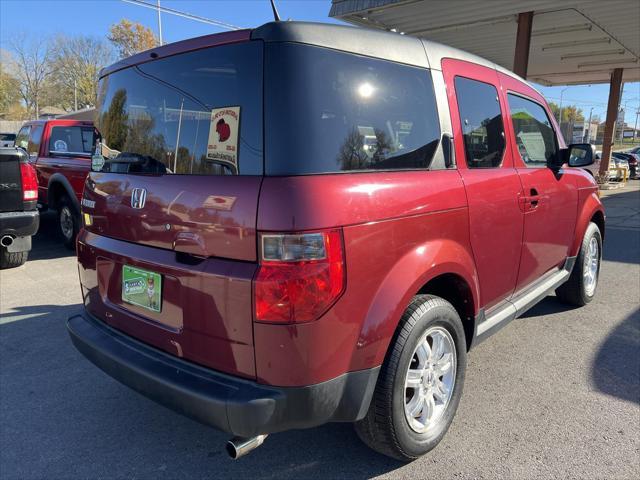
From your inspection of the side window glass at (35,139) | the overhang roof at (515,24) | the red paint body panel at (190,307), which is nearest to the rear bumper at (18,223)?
the side window glass at (35,139)

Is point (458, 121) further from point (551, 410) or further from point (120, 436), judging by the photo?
point (120, 436)

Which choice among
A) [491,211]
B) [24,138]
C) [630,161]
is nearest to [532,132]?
[491,211]

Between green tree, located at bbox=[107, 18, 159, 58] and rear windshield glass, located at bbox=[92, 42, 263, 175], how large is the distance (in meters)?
57.6

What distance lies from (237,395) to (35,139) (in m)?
7.78

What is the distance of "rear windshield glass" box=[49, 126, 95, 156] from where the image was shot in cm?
766

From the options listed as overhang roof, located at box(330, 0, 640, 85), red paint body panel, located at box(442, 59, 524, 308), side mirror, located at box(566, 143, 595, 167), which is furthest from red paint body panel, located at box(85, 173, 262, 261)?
overhang roof, located at box(330, 0, 640, 85)

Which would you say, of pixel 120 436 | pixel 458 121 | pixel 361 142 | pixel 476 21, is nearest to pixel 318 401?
pixel 361 142

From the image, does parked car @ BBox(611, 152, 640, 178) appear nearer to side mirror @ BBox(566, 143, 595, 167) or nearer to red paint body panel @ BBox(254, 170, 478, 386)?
side mirror @ BBox(566, 143, 595, 167)

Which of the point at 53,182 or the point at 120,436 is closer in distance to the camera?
the point at 120,436

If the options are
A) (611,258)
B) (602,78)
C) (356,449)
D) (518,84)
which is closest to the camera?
(356,449)

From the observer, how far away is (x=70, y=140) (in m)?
7.74

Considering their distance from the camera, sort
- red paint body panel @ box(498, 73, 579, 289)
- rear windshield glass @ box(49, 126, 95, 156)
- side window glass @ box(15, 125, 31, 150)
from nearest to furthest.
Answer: red paint body panel @ box(498, 73, 579, 289) < rear windshield glass @ box(49, 126, 95, 156) < side window glass @ box(15, 125, 31, 150)

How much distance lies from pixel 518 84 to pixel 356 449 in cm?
282

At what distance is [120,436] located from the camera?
2.70 metres
